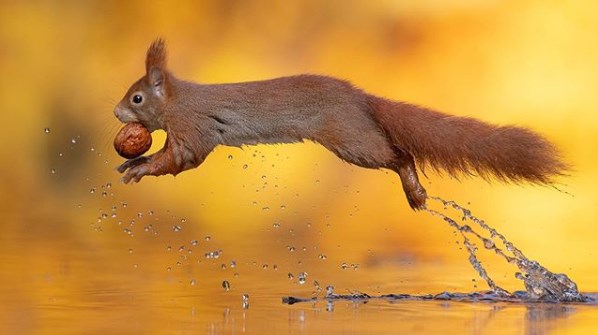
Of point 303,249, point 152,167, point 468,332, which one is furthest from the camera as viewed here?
point 303,249

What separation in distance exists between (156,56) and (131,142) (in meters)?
0.44

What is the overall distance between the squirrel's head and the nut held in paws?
14cm

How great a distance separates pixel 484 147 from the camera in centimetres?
576

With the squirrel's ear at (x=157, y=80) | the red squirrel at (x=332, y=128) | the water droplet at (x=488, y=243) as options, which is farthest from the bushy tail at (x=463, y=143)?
the squirrel's ear at (x=157, y=80)

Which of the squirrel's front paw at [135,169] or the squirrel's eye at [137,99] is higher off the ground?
the squirrel's eye at [137,99]

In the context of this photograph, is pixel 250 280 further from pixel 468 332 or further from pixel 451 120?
pixel 468 332

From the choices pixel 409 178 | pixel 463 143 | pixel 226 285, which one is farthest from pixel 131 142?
pixel 463 143

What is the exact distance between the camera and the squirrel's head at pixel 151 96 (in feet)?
19.3

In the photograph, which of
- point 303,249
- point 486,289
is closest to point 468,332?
point 486,289

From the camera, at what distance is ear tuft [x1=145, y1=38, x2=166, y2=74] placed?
233 inches

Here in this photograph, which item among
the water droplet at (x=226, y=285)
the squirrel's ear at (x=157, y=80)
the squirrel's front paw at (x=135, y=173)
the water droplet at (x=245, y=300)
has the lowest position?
the water droplet at (x=245, y=300)

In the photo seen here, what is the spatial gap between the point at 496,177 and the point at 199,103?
4.19 feet

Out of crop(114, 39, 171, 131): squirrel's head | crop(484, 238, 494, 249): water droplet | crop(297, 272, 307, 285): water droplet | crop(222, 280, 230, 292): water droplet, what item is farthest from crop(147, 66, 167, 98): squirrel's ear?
crop(484, 238, 494, 249): water droplet

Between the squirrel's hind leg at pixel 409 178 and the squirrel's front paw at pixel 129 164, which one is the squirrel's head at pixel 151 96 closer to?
the squirrel's front paw at pixel 129 164
